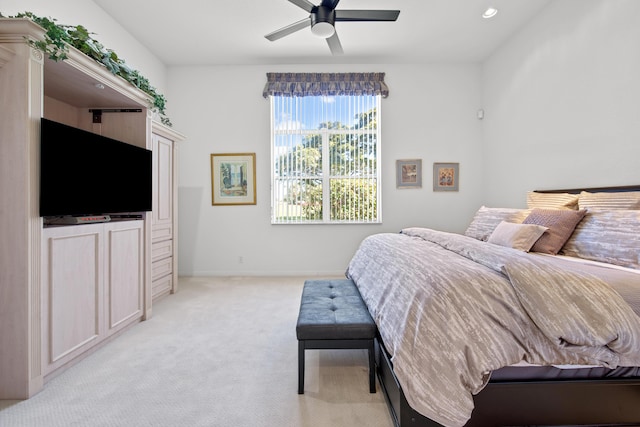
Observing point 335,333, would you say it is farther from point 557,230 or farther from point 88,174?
point 88,174

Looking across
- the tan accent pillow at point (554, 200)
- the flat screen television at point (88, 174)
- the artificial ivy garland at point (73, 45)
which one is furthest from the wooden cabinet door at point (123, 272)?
the tan accent pillow at point (554, 200)

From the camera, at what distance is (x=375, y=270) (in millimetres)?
2059

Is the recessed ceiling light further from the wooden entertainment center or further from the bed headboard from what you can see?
the wooden entertainment center

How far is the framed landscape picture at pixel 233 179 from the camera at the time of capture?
4.29 meters

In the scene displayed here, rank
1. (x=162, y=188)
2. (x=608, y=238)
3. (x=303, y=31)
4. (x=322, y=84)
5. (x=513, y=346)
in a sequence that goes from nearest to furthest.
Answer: (x=513, y=346)
(x=608, y=238)
(x=162, y=188)
(x=303, y=31)
(x=322, y=84)

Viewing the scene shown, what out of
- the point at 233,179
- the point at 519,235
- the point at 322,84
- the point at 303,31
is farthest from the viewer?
the point at 233,179

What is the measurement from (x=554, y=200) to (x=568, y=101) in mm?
1012

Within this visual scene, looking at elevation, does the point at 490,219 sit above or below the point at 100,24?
below

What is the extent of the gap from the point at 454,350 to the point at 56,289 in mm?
2205

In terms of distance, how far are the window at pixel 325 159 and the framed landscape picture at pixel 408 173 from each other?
12.1 inches

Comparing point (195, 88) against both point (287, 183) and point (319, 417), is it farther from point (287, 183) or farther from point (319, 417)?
point (319, 417)

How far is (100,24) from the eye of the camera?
9.92ft

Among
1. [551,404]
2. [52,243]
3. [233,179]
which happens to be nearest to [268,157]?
[233,179]

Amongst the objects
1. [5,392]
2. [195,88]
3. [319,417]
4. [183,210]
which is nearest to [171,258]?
[183,210]
